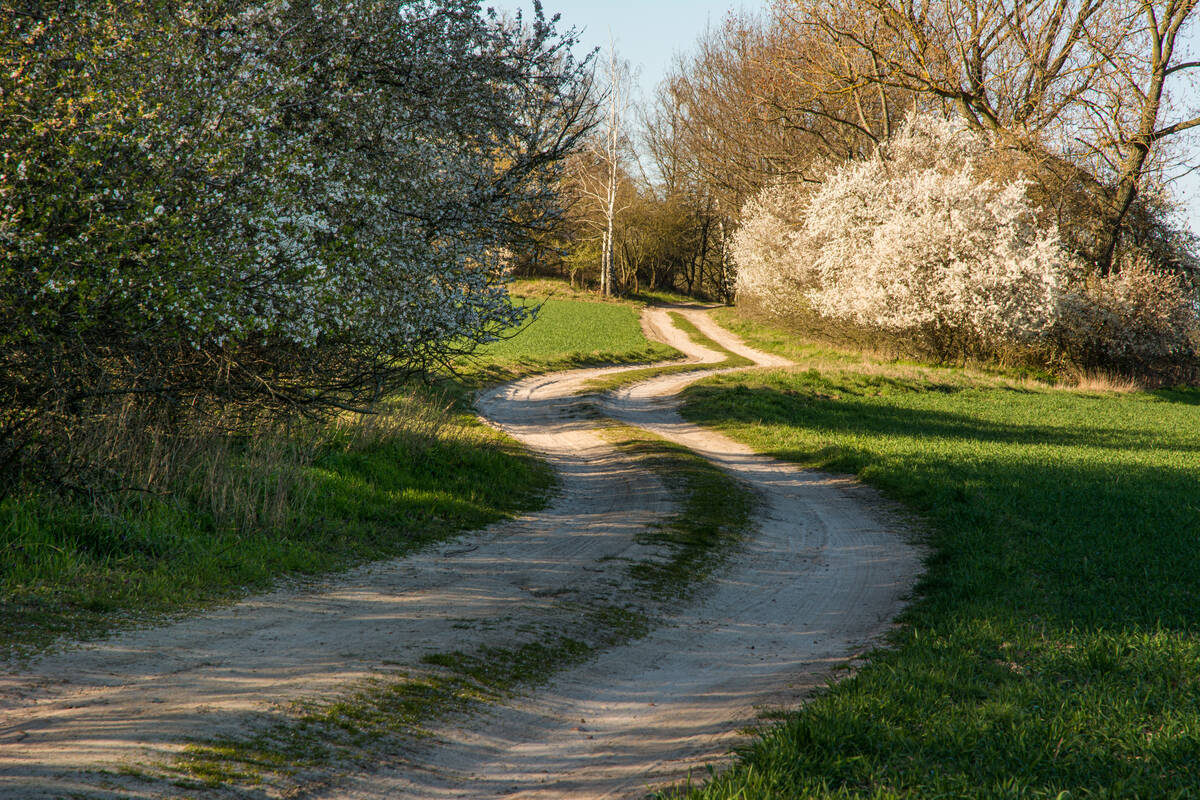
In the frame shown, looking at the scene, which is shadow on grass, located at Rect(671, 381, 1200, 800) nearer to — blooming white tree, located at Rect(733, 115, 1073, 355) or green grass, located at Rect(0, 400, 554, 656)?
green grass, located at Rect(0, 400, 554, 656)

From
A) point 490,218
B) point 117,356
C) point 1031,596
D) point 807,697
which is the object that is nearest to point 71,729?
point 807,697

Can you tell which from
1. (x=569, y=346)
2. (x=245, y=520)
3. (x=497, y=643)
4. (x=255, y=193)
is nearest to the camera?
(x=497, y=643)

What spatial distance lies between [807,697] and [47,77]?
743cm

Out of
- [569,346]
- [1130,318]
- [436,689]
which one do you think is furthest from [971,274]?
[436,689]

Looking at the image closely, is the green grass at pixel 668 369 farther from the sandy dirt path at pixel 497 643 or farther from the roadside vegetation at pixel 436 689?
the roadside vegetation at pixel 436 689

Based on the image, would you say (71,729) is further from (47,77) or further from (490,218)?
(490,218)

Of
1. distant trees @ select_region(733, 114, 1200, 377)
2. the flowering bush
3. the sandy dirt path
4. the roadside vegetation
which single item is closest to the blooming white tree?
distant trees @ select_region(733, 114, 1200, 377)

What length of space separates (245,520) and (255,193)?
3.27 m

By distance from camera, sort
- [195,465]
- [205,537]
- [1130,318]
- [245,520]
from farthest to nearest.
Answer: [1130,318]
[195,465]
[245,520]
[205,537]

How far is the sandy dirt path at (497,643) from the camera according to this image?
401 cm

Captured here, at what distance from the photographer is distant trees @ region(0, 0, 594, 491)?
19.9 ft

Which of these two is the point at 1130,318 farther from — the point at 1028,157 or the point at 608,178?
the point at 608,178

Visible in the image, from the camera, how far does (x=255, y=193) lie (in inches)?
285

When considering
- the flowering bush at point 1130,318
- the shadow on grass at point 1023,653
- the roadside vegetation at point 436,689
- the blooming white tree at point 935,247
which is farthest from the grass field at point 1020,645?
the flowering bush at point 1130,318
